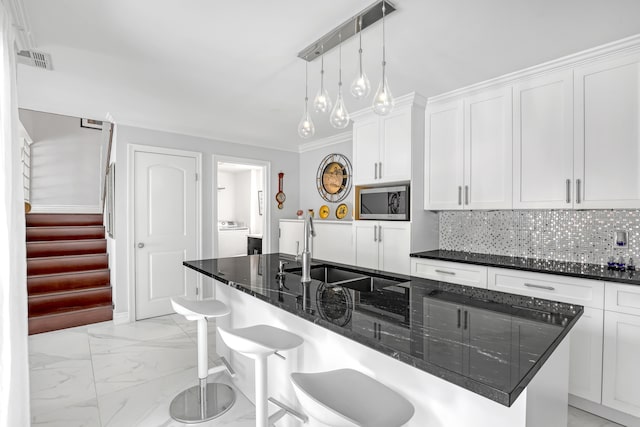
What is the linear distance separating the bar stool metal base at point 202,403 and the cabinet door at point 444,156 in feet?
7.80

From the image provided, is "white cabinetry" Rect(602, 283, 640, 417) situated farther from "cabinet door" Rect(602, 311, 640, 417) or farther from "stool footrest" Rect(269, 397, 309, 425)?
"stool footrest" Rect(269, 397, 309, 425)

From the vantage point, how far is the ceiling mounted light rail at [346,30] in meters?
1.74

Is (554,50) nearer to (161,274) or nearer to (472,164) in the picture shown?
(472,164)

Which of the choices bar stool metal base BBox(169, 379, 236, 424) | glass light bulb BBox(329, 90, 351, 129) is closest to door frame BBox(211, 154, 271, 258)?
bar stool metal base BBox(169, 379, 236, 424)

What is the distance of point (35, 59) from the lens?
2328mm

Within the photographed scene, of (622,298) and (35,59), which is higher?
(35,59)

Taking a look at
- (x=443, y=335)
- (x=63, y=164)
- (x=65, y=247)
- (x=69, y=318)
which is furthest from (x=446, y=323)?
(x=63, y=164)

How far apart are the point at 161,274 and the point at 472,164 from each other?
3710 millimetres

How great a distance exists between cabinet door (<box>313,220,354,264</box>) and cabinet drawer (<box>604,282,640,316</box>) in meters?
2.20

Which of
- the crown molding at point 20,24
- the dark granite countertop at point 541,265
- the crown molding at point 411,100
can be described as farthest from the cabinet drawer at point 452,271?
the crown molding at point 20,24

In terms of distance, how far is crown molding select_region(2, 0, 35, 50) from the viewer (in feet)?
5.58

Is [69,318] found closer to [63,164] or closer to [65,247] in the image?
[65,247]

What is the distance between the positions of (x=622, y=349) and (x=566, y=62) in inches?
76.4

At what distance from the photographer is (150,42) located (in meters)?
2.11
